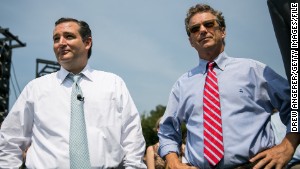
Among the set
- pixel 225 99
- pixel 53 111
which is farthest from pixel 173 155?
pixel 53 111

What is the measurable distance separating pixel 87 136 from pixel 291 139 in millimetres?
1522

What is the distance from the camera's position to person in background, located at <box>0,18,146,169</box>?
106 inches

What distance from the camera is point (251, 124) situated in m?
2.35

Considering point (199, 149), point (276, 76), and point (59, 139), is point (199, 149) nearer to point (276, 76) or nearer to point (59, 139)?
point (276, 76)

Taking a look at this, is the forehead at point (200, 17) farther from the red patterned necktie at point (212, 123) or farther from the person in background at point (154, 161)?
the person in background at point (154, 161)

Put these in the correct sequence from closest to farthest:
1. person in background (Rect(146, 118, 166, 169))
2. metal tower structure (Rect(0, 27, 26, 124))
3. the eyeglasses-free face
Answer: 1. the eyeglasses-free face
2. person in background (Rect(146, 118, 166, 169))
3. metal tower structure (Rect(0, 27, 26, 124))

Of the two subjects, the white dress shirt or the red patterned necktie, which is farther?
the white dress shirt

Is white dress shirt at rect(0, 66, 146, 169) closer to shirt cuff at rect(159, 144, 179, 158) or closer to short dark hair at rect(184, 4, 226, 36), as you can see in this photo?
shirt cuff at rect(159, 144, 179, 158)

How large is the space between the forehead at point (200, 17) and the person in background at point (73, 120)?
2.94ft

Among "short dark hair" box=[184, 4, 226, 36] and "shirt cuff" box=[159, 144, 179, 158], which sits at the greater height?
"short dark hair" box=[184, 4, 226, 36]

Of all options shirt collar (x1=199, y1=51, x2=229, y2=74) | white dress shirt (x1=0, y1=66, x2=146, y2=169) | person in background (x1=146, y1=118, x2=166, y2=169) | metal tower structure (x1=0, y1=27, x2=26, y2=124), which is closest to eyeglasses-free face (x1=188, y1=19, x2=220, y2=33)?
shirt collar (x1=199, y1=51, x2=229, y2=74)

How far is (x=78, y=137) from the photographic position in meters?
2.68

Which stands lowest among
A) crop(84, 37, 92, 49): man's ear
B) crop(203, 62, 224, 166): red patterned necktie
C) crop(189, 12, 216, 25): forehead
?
crop(203, 62, 224, 166): red patterned necktie

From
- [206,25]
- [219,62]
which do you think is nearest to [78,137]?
[219,62]
